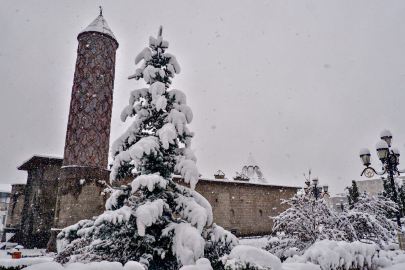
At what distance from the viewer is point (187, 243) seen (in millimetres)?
4539

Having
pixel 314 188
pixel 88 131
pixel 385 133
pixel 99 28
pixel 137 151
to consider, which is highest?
pixel 99 28

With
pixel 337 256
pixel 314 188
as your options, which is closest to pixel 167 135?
pixel 337 256

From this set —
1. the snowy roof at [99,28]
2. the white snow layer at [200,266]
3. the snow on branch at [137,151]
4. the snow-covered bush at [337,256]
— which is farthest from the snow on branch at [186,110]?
the snowy roof at [99,28]

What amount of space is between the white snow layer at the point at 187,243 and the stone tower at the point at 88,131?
8.90 m

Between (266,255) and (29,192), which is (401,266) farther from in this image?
(29,192)

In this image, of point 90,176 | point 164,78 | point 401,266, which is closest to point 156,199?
point 164,78

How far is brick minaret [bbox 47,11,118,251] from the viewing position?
40.4ft

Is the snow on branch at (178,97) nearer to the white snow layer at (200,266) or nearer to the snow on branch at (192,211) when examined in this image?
the snow on branch at (192,211)

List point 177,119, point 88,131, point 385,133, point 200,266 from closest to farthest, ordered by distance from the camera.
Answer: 1. point 200,266
2. point 177,119
3. point 385,133
4. point 88,131

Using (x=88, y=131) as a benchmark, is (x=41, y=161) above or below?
below

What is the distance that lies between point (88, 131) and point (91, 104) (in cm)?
137

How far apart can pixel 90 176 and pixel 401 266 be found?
1221 cm

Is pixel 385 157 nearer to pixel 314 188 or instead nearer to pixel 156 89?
pixel 314 188

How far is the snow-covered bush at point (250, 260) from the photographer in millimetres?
3846
